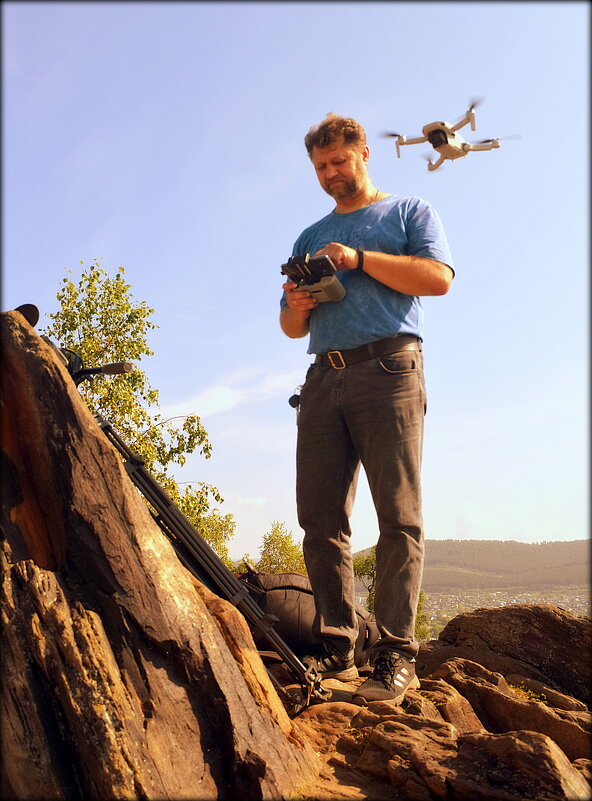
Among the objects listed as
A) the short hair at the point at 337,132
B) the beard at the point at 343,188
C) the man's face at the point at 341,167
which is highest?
the short hair at the point at 337,132

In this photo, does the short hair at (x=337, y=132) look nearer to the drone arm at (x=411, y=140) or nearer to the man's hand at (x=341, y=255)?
the man's hand at (x=341, y=255)

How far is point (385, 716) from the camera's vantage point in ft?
14.2

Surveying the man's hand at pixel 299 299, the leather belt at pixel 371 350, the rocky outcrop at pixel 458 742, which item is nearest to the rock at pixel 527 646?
the rocky outcrop at pixel 458 742

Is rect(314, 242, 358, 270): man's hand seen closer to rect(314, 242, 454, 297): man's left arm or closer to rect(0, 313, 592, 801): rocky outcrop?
rect(314, 242, 454, 297): man's left arm

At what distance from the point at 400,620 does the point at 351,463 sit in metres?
1.27

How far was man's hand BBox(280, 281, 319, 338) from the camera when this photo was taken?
534 centimetres

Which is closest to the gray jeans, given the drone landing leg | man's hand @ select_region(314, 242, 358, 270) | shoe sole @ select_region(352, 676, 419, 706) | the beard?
shoe sole @ select_region(352, 676, 419, 706)

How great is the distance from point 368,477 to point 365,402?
588 millimetres

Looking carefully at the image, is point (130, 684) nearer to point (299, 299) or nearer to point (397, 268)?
point (299, 299)

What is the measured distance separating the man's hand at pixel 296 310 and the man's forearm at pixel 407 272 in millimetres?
537

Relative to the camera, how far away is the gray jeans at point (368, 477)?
4910mm

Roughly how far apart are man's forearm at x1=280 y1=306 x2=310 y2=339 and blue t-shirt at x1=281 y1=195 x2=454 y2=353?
0.12 meters

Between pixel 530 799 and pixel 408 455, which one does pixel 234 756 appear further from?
pixel 408 455

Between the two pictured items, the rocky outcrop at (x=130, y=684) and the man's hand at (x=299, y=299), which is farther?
the man's hand at (x=299, y=299)
